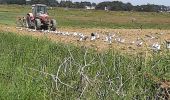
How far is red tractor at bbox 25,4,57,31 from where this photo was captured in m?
27.5

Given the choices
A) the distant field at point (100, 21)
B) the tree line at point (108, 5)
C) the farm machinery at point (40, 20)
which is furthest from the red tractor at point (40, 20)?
the tree line at point (108, 5)

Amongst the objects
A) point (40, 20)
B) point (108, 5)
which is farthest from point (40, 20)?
point (108, 5)

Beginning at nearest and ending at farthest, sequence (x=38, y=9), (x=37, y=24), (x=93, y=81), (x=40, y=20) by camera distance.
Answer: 1. (x=93, y=81)
2. (x=37, y=24)
3. (x=40, y=20)
4. (x=38, y=9)

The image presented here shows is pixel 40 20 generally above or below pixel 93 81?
below

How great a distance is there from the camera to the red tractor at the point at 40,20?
90.4 ft

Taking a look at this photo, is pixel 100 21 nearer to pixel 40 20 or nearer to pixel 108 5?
pixel 40 20

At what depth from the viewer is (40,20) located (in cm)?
2802

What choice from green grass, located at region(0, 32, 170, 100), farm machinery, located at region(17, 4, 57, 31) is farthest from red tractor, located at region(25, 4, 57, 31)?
green grass, located at region(0, 32, 170, 100)

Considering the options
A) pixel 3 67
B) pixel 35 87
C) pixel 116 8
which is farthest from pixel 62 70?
pixel 116 8

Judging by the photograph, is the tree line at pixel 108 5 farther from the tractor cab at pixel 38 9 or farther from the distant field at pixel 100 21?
the tractor cab at pixel 38 9

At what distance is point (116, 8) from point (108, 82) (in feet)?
320

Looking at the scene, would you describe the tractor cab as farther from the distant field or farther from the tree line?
the tree line

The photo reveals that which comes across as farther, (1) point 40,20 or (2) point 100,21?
(2) point 100,21

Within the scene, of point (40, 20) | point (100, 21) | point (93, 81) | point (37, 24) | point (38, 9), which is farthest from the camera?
point (100, 21)
